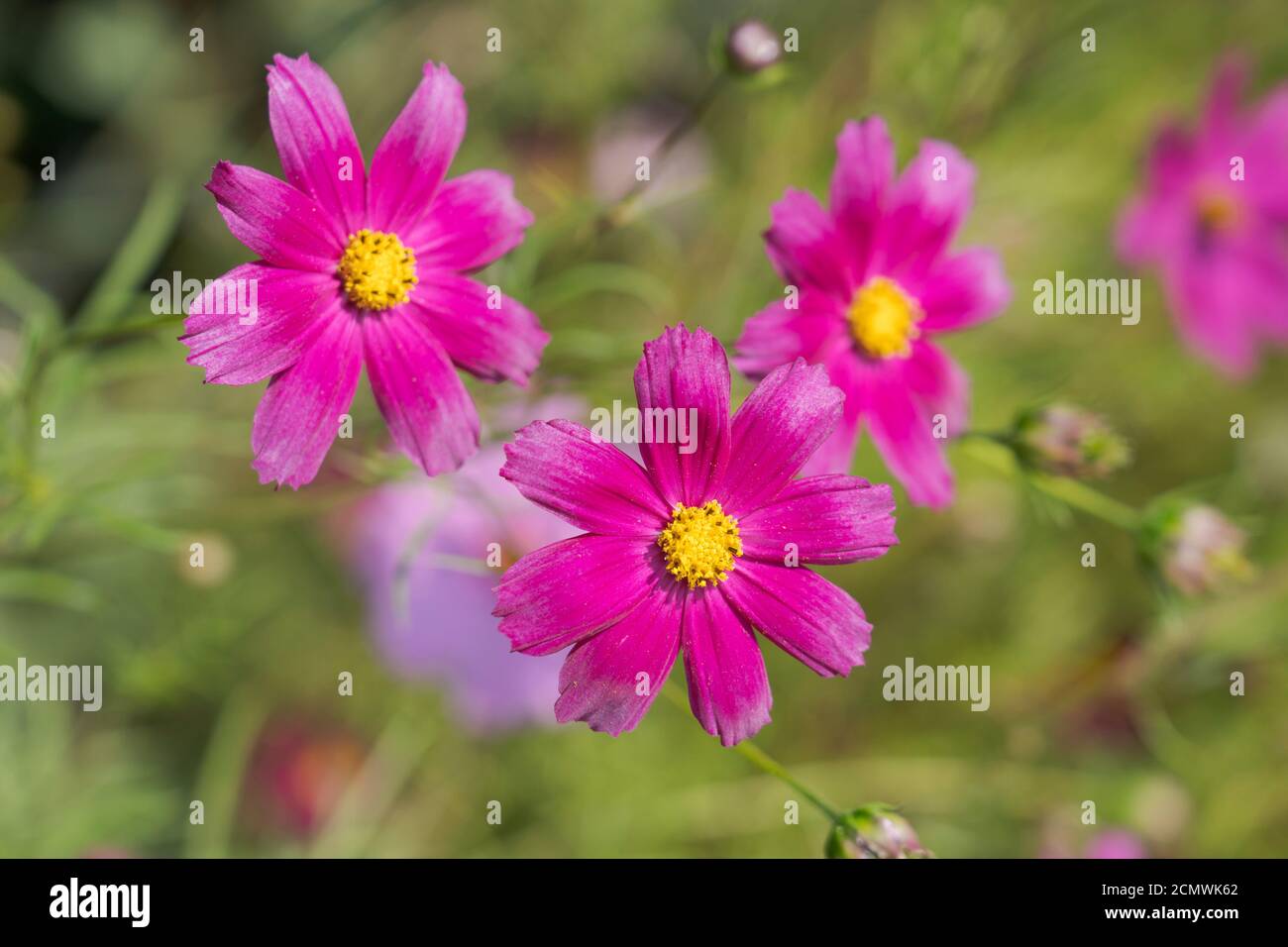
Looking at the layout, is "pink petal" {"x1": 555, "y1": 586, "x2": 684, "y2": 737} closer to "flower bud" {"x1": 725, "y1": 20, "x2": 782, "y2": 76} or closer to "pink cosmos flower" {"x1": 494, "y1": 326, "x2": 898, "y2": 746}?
"pink cosmos flower" {"x1": 494, "y1": 326, "x2": 898, "y2": 746}

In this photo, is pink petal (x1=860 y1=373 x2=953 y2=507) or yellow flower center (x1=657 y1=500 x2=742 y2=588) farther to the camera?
pink petal (x1=860 y1=373 x2=953 y2=507)

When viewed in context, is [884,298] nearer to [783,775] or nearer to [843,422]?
[843,422]

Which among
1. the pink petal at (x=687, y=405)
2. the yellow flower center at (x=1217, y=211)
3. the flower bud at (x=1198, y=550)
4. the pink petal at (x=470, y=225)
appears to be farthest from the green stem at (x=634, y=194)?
the yellow flower center at (x=1217, y=211)

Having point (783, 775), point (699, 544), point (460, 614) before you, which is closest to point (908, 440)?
point (699, 544)

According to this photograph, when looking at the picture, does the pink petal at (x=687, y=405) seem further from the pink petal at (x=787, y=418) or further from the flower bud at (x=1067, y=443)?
the flower bud at (x=1067, y=443)

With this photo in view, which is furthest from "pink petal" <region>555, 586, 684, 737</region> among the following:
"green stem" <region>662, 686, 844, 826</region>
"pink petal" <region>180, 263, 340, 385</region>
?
"pink petal" <region>180, 263, 340, 385</region>
